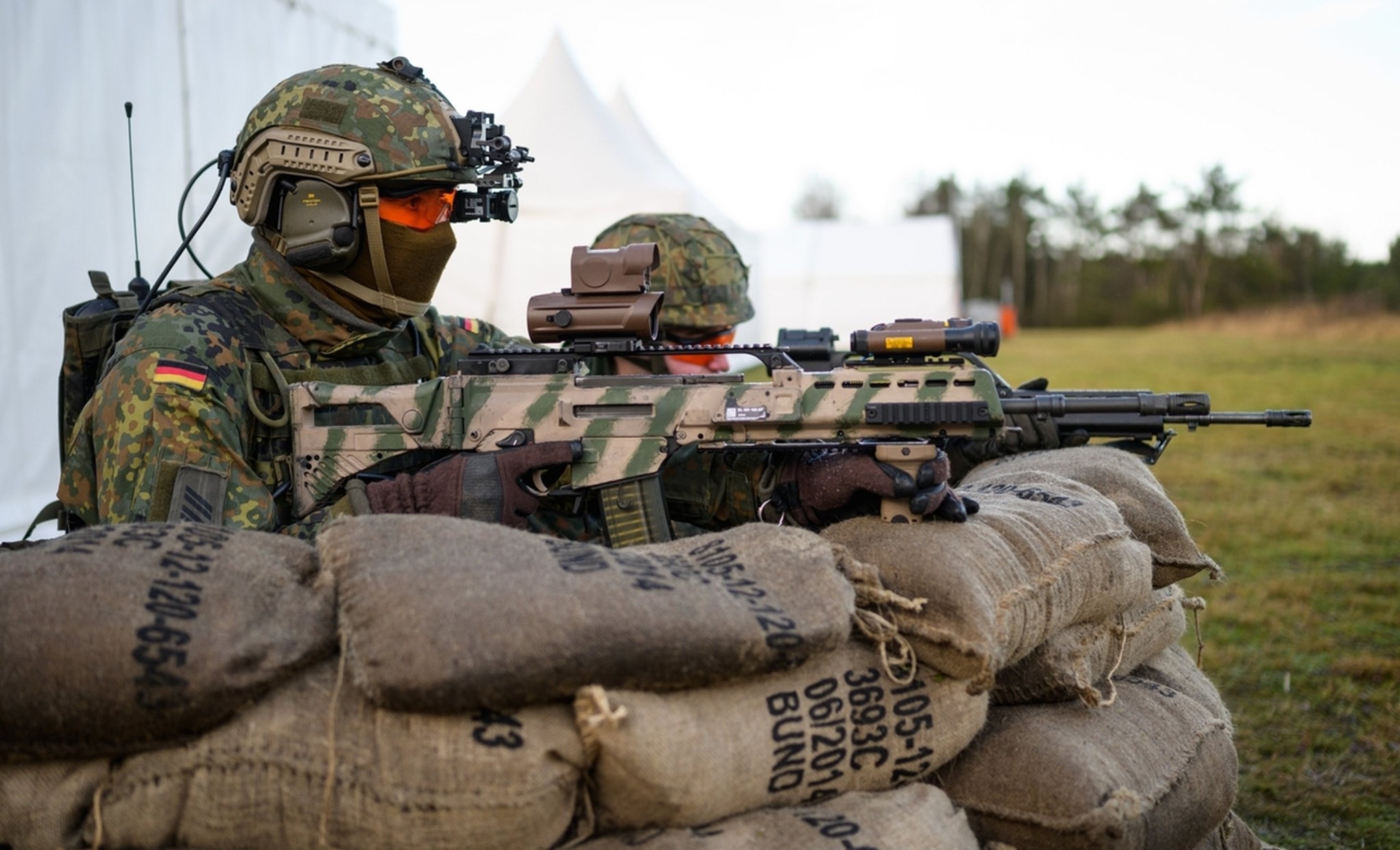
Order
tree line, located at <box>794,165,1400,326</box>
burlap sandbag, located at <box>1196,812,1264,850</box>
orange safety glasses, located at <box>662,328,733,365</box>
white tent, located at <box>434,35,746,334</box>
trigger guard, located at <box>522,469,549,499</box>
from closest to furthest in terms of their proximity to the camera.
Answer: trigger guard, located at <box>522,469,549,499</box>
burlap sandbag, located at <box>1196,812,1264,850</box>
orange safety glasses, located at <box>662,328,733,365</box>
white tent, located at <box>434,35,746,334</box>
tree line, located at <box>794,165,1400,326</box>

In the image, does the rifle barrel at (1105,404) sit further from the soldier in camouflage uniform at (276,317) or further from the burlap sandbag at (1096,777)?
the soldier in camouflage uniform at (276,317)

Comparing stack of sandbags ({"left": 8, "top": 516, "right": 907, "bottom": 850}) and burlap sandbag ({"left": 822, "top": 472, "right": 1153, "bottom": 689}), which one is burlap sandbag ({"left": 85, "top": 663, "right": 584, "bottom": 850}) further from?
burlap sandbag ({"left": 822, "top": 472, "right": 1153, "bottom": 689})

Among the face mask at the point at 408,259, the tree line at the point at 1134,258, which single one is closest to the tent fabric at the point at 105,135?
the face mask at the point at 408,259

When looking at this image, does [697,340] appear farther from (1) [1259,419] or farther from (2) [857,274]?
(2) [857,274]

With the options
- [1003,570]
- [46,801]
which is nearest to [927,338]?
[1003,570]

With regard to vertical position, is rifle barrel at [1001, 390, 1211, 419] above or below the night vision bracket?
below

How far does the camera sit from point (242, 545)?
2.09 m

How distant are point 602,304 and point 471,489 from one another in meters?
0.58

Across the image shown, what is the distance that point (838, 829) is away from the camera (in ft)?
7.09

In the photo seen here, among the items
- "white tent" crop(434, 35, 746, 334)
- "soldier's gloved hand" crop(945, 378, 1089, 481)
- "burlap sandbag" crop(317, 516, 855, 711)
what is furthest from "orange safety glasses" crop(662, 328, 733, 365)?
"white tent" crop(434, 35, 746, 334)

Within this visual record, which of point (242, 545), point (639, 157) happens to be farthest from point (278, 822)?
point (639, 157)

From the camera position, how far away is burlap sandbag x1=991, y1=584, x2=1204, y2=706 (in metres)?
2.75

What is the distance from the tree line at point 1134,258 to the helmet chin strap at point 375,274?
127 feet

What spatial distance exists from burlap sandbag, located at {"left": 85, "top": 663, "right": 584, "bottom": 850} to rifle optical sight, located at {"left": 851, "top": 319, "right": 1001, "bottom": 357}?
4.32 ft
